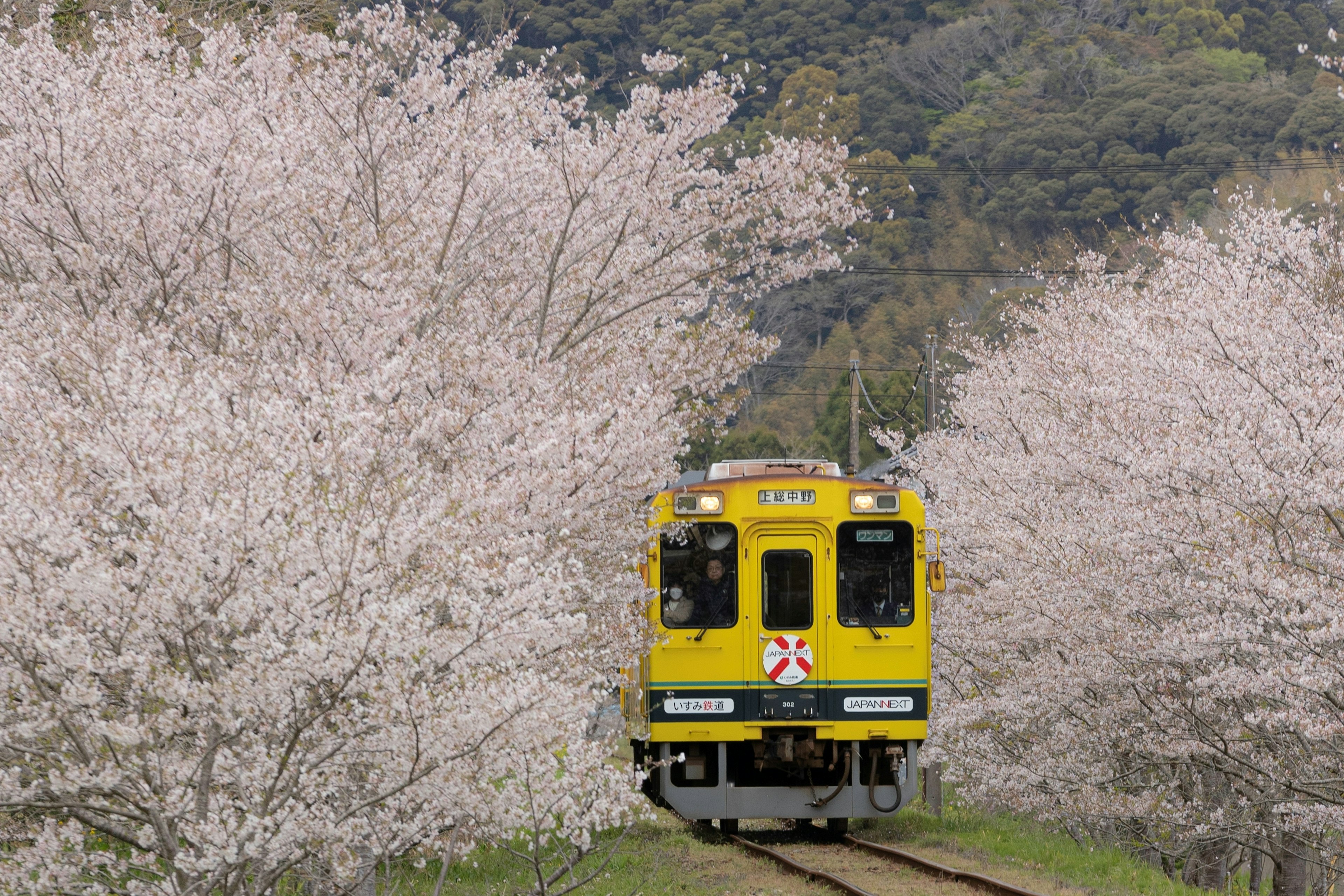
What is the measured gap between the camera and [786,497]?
1060 centimetres

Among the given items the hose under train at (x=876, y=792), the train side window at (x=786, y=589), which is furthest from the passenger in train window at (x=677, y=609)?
the hose under train at (x=876, y=792)

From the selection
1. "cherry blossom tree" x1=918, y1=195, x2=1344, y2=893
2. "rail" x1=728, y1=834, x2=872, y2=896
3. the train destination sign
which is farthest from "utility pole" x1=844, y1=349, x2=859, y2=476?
"rail" x1=728, y1=834, x2=872, y2=896

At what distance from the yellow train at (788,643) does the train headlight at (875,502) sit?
0.01 meters

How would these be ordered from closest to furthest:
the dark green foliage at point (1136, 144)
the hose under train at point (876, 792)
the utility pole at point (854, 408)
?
the hose under train at point (876, 792) < the utility pole at point (854, 408) < the dark green foliage at point (1136, 144)

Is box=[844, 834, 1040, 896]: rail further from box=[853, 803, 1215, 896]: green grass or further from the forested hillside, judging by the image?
the forested hillside

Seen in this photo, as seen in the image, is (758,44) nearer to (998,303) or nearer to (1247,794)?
(998,303)

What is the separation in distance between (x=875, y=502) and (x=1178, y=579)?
7.33 feet

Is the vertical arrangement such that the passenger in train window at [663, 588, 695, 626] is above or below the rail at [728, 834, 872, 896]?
above

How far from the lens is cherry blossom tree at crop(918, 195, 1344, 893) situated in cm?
916

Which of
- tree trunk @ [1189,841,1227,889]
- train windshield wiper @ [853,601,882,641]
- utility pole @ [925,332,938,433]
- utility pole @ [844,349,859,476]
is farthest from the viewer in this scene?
utility pole @ [844,349,859,476]

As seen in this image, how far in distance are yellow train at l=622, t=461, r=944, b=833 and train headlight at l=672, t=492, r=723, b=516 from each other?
0.01 meters

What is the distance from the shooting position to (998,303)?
3859 cm

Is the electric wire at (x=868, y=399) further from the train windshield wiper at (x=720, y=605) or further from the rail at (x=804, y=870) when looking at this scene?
the rail at (x=804, y=870)

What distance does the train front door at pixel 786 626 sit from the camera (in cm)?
1041
